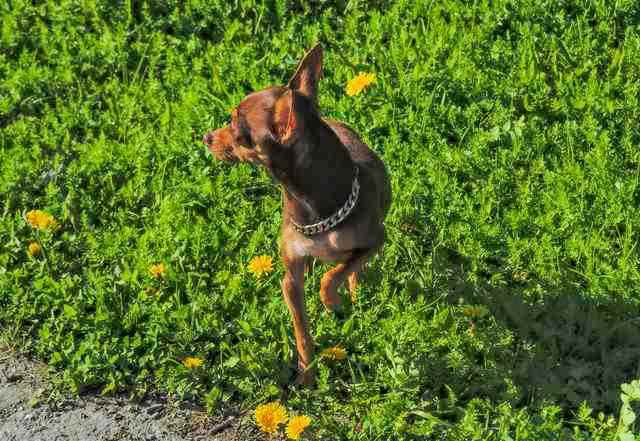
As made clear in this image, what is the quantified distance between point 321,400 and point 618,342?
138cm

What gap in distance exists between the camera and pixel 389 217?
5.38 m

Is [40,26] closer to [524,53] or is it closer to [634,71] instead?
[524,53]

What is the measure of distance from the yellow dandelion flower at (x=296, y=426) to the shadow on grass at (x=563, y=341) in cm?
88

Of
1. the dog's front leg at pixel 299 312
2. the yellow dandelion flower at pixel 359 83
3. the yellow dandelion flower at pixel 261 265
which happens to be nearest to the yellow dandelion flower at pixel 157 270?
the yellow dandelion flower at pixel 261 265

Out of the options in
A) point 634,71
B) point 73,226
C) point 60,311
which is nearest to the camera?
point 60,311

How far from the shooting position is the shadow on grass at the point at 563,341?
4.46 m

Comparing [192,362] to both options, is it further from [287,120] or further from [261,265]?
[287,120]

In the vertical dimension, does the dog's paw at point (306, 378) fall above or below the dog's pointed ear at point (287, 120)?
below

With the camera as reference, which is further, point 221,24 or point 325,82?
point 221,24

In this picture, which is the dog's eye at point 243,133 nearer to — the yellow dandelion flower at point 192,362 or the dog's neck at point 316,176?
the dog's neck at point 316,176

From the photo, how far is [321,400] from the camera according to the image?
4.57 m

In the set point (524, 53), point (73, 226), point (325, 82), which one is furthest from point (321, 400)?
point (524, 53)

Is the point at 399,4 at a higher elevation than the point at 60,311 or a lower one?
higher

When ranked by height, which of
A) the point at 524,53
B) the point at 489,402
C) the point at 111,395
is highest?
the point at 524,53
